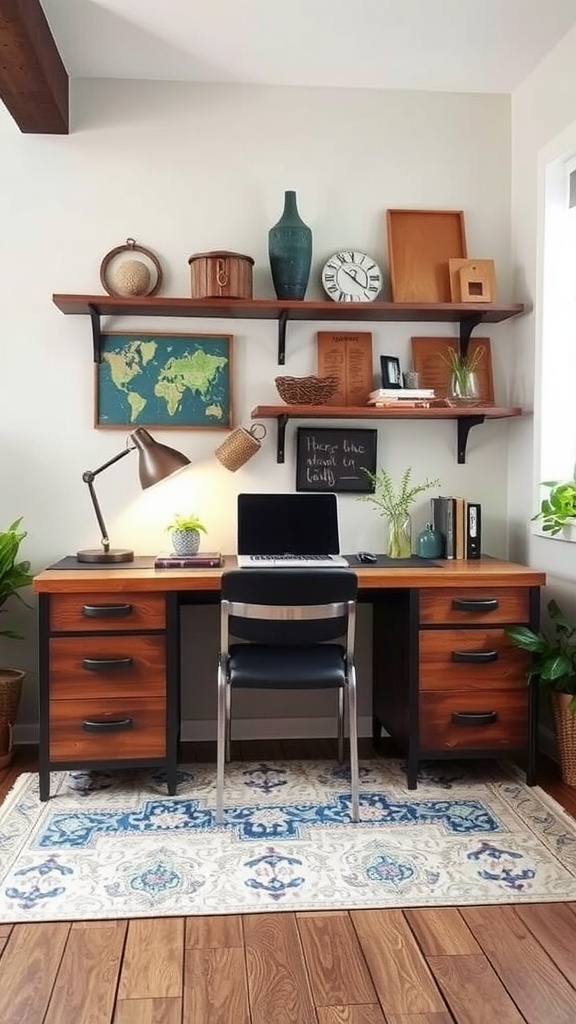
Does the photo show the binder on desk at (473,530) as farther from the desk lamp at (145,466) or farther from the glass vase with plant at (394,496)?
the desk lamp at (145,466)

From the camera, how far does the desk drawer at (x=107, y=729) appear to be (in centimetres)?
280

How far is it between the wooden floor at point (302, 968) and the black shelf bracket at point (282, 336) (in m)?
2.05

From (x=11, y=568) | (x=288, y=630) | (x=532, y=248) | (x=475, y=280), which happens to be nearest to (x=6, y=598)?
(x=11, y=568)

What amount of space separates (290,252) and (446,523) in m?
1.17

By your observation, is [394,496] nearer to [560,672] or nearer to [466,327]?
[466,327]

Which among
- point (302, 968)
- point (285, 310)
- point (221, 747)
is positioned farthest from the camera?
point (285, 310)

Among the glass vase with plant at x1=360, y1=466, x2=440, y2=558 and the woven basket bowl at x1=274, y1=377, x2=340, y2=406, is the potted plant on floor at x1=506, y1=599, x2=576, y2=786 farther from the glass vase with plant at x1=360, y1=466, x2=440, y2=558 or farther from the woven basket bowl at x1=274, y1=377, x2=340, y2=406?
the woven basket bowl at x1=274, y1=377, x2=340, y2=406

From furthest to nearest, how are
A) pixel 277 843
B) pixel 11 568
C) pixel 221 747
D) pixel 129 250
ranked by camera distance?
pixel 129 250, pixel 11 568, pixel 221 747, pixel 277 843

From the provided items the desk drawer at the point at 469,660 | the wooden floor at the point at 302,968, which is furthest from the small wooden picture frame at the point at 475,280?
the wooden floor at the point at 302,968

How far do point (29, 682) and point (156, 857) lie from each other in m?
1.26

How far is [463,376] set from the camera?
3.32m

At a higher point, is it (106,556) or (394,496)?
(394,496)

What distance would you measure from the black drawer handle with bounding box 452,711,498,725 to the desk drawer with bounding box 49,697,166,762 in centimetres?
97

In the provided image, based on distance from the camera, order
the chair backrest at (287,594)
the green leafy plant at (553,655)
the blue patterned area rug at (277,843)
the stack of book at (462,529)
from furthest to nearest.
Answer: the stack of book at (462,529)
the green leafy plant at (553,655)
the chair backrest at (287,594)
the blue patterned area rug at (277,843)
